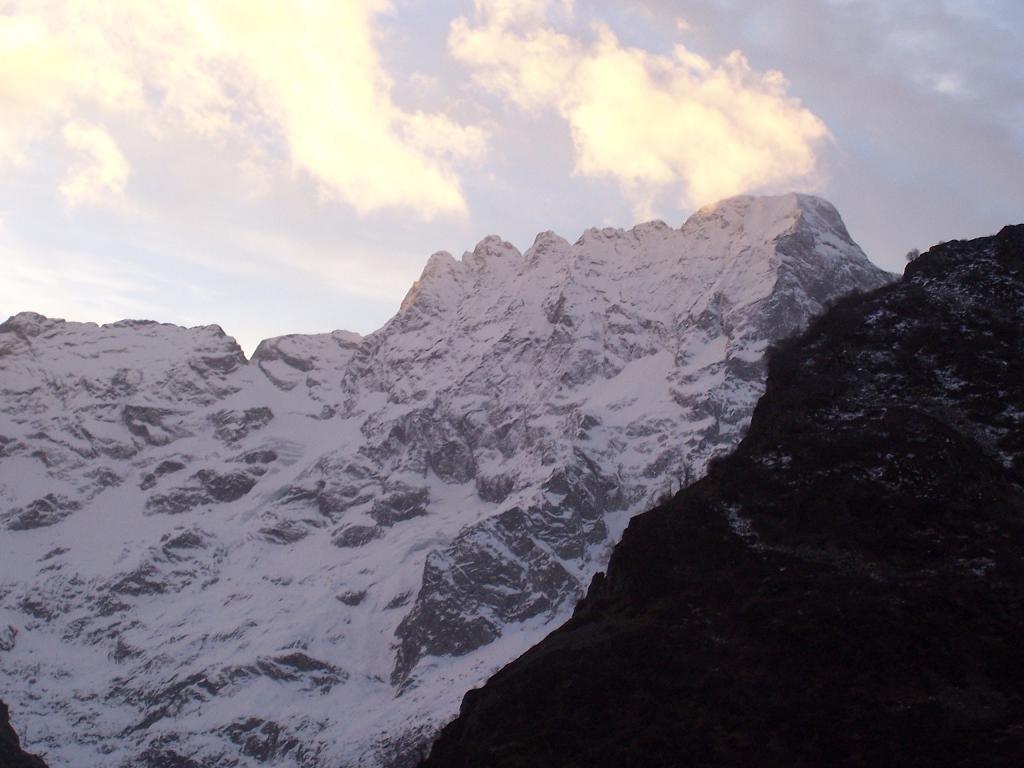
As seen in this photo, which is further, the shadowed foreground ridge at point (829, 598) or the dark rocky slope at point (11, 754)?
the dark rocky slope at point (11, 754)

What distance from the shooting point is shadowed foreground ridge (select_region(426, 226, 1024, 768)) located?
54125mm

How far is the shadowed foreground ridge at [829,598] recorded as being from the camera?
178 ft

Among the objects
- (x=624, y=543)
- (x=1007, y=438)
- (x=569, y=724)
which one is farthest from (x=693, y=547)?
(x=1007, y=438)

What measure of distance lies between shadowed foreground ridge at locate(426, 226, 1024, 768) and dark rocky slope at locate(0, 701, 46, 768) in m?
112

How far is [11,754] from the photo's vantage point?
562 feet

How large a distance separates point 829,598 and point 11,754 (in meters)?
138

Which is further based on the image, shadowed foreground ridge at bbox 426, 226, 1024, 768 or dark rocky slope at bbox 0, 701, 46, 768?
dark rocky slope at bbox 0, 701, 46, 768

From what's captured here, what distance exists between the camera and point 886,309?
80.8 metres

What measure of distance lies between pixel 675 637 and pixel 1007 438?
19637 mm

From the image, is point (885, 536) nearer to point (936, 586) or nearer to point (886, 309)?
point (936, 586)

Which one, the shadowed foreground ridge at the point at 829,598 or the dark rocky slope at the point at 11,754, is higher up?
the shadowed foreground ridge at the point at 829,598

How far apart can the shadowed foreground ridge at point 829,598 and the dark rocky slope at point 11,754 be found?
111688 millimetres

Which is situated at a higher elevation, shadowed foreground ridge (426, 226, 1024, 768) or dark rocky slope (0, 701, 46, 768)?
shadowed foreground ridge (426, 226, 1024, 768)

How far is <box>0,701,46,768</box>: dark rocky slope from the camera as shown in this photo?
166 m
